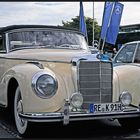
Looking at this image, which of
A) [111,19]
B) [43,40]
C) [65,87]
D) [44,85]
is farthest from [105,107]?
[111,19]

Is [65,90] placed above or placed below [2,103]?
above

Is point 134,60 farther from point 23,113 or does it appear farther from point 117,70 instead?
point 23,113

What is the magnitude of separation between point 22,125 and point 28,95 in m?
0.69

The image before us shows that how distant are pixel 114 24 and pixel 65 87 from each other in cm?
807

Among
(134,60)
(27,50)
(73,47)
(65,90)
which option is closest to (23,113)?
(65,90)

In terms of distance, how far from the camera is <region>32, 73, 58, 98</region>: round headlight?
581cm

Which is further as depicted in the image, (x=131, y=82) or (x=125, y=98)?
(x=131, y=82)

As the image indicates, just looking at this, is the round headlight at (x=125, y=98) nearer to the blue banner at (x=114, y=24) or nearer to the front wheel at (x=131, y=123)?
the front wheel at (x=131, y=123)

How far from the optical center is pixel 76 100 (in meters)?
5.97

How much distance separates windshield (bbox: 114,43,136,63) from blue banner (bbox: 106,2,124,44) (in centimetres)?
468

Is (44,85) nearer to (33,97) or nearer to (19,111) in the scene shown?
(33,97)

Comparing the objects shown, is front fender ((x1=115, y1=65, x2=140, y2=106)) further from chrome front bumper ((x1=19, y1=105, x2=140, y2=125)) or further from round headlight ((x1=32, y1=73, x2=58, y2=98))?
round headlight ((x1=32, y1=73, x2=58, y2=98))

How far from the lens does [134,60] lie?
27.6 ft

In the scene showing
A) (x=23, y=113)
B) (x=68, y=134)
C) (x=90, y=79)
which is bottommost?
(x=68, y=134)
